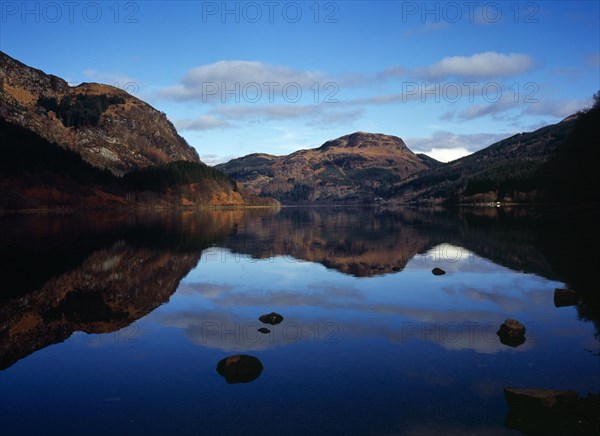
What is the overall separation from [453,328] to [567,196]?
12884 cm

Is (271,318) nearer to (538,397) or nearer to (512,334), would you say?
(512,334)

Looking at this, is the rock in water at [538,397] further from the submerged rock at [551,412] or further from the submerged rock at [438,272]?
the submerged rock at [438,272]

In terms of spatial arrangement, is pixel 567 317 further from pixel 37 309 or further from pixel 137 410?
pixel 37 309

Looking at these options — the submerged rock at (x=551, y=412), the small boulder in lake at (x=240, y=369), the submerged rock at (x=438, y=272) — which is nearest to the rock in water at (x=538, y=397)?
the submerged rock at (x=551, y=412)

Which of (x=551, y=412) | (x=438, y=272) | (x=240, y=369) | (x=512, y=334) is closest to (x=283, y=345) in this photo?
(x=240, y=369)

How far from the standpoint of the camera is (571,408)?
556 inches

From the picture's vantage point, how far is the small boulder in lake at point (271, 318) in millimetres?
26578

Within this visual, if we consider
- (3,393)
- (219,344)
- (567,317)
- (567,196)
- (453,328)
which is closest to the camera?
(3,393)

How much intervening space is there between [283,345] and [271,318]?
15.9 feet

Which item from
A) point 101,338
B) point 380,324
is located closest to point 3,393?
point 101,338

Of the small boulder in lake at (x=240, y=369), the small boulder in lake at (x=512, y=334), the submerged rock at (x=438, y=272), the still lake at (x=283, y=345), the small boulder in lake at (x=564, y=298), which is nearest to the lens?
the still lake at (x=283, y=345)

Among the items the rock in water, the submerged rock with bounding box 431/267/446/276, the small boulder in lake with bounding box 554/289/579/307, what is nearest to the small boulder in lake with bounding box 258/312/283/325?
the rock in water

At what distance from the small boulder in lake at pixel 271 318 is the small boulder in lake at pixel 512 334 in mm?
12280

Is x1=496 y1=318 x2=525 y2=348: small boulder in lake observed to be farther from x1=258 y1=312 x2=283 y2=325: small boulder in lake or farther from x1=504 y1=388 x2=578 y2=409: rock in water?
x1=258 y1=312 x2=283 y2=325: small boulder in lake
